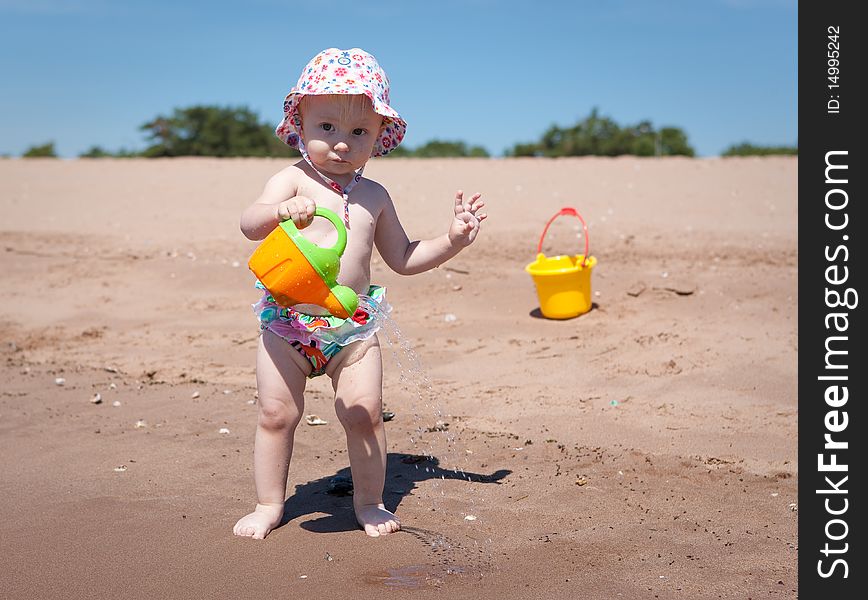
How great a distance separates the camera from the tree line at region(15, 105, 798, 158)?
1998cm

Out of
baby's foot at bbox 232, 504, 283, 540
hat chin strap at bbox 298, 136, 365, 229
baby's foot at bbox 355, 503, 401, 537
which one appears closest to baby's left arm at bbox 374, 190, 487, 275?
hat chin strap at bbox 298, 136, 365, 229

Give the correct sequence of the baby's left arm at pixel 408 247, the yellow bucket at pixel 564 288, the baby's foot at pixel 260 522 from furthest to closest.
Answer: the yellow bucket at pixel 564 288 → the baby's left arm at pixel 408 247 → the baby's foot at pixel 260 522

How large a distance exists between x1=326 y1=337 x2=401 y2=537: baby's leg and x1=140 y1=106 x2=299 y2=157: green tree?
16064mm

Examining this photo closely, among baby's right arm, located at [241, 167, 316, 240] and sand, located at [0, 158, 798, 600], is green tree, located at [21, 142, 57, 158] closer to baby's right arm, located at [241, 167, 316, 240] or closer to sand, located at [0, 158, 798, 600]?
sand, located at [0, 158, 798, 600]

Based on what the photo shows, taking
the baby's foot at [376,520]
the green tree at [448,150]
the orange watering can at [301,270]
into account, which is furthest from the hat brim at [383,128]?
the green tree at [448,150]

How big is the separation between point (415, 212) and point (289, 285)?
24.6 ft

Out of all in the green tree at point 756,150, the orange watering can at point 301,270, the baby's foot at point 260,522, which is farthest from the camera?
the green tree at point 756,150

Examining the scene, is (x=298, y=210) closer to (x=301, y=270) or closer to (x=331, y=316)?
(x=301, y=270)

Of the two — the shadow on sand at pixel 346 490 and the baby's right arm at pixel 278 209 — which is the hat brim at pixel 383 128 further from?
the shadow on sand at pixel 346 490

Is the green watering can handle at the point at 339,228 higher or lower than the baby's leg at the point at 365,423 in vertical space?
higher

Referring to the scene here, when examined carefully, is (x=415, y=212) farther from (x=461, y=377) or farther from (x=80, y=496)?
(x=80, y=496)

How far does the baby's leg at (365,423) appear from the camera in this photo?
3.53 metres
